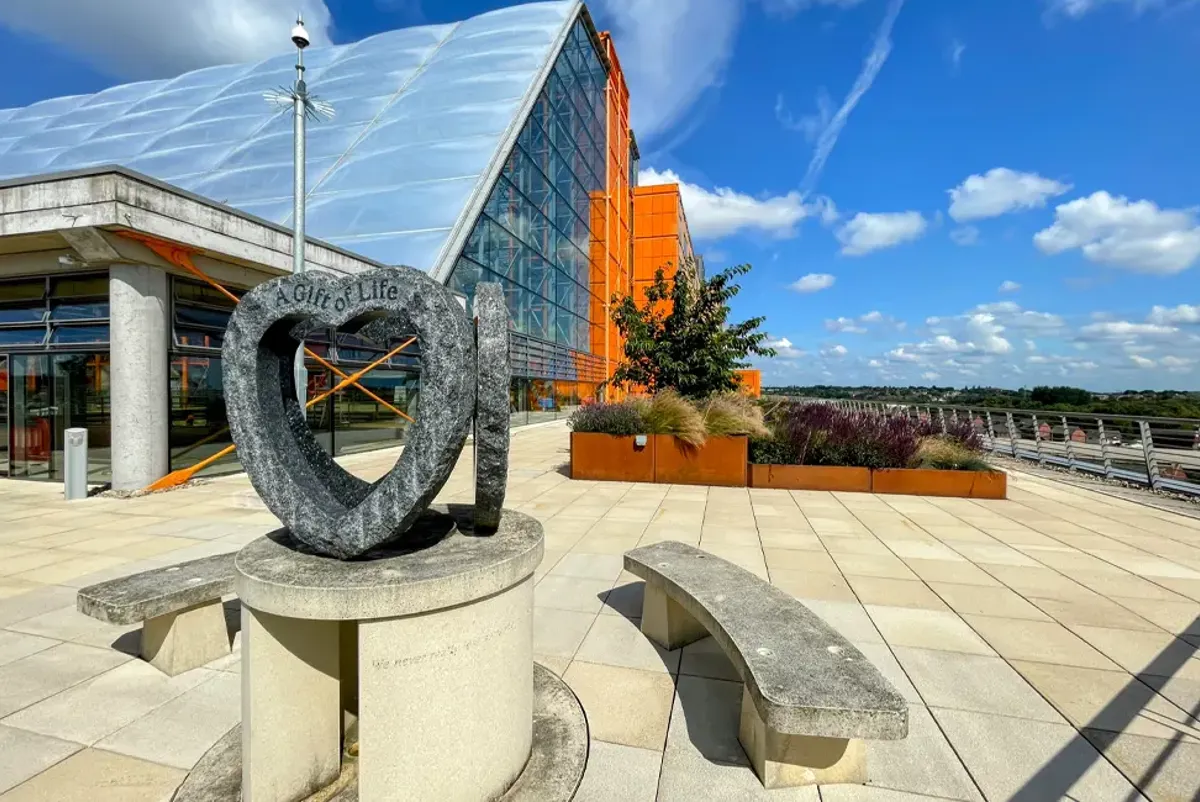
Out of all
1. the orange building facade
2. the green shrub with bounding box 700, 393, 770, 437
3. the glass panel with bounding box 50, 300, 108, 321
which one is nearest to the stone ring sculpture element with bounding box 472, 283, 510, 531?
the green shrub with bounding box 700, 393, 770, 437

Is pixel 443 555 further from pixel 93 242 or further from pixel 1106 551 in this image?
pixel 93 242

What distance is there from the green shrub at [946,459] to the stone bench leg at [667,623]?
7.10 metres

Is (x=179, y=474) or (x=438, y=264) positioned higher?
(x=438, y=264)

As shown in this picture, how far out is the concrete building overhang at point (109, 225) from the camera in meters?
7.86

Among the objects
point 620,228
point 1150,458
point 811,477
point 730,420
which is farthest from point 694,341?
point 620,228

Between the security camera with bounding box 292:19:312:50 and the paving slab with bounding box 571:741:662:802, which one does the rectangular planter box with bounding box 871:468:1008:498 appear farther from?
the security camera with bounding box 292:19:312:50

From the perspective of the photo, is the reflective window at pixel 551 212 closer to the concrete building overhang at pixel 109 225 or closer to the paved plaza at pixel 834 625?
the concrete building overhang at pixel 109 225

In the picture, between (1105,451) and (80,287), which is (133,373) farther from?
(1105,451)

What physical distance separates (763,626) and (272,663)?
223 cm

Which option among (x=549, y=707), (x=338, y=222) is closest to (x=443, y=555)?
(x=549, y=707)

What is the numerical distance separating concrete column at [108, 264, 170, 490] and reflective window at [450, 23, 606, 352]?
8.01m

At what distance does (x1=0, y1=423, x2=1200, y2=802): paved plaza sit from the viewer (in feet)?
8.02

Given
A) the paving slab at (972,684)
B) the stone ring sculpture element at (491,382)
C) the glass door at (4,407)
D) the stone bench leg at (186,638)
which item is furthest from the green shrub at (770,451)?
the glass door at (4,407)

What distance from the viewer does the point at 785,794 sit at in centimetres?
234
